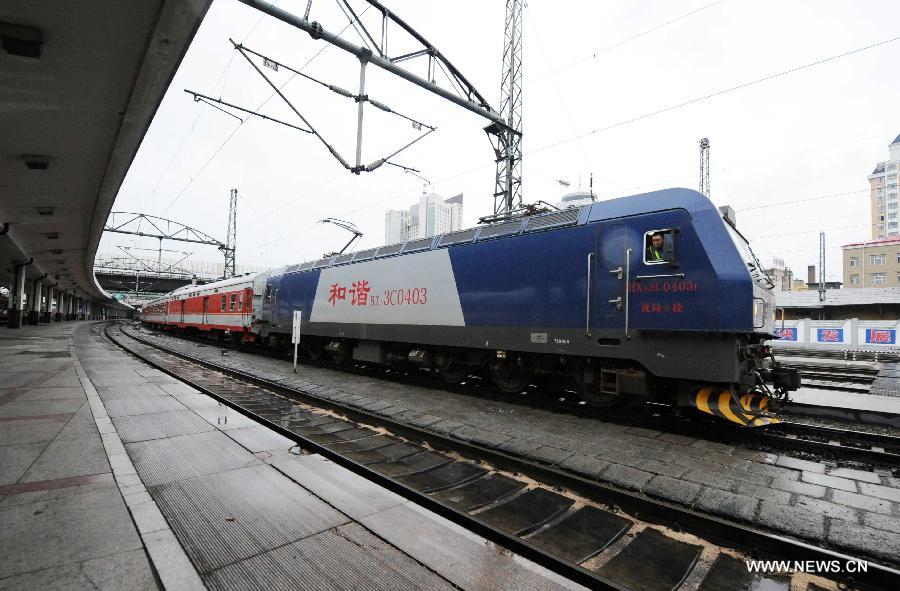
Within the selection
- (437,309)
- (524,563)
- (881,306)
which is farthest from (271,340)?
(881,306)

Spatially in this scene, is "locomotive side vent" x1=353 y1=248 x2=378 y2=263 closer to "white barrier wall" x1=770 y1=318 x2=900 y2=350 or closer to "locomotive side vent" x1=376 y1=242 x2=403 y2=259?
"locomotive side vent" x1=376 y1=242 x2=403 y2=259

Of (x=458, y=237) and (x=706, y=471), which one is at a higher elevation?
(x=458, y=237)

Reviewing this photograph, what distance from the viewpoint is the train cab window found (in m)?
5.62

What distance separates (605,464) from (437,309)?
198 inches

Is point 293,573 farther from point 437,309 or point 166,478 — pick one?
point 437,309

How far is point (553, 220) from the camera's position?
24.0 feet

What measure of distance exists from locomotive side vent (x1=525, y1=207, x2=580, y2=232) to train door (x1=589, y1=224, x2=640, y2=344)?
0.71 m

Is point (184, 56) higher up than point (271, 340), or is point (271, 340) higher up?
point (184, 56)

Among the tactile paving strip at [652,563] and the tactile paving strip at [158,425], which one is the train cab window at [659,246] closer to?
the tactile paving strip at [652,563]

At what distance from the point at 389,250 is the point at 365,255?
122cm

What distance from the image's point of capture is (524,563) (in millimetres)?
2660

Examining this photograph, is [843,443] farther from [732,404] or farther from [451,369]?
[451,369]

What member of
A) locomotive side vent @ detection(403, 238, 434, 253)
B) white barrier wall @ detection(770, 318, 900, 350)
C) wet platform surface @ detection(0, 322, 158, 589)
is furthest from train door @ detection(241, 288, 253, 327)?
white barrier wall @ detection(770, 318, 900, 350)

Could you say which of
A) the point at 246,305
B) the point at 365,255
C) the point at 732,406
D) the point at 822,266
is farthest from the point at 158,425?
the point at 822,266
